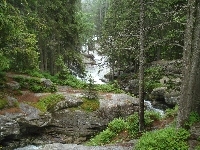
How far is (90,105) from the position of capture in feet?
75.2

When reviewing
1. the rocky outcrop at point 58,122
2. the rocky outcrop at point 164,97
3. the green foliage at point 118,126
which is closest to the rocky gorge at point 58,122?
the rocky outcrop at point 58,122

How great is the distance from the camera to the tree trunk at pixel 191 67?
1212 centimetres

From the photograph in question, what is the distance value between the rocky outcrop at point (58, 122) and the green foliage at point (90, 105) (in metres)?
0.30

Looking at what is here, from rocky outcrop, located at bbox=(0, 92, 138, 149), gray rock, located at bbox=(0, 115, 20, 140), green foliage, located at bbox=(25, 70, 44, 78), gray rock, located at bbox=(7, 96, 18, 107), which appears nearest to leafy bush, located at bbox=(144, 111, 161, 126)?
rocky outcrop, located at bbox=(0, 92, 138, 149)

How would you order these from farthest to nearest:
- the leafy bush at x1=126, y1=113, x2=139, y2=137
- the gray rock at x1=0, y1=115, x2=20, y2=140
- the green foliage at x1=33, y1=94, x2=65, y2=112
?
the green foliage at x1=33, y1=94, x2=65, y2=112
the gray rock at x1=0, y1=115, x2=20, y2=140
the leafy bush at x1=126, y1=113, x2=139, y2=137

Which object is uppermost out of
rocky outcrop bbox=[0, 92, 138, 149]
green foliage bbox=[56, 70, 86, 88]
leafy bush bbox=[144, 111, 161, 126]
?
green foliage bbox=[56, 70, 86, 88]

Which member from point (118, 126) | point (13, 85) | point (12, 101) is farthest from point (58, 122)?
point (118, 126)

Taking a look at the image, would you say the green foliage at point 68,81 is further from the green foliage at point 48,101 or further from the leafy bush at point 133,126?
the leafy bush at point 133,126

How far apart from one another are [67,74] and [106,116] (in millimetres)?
10213

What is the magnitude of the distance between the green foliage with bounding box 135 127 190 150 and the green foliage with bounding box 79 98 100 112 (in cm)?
989

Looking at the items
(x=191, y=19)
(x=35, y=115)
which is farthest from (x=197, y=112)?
(x=35, y=115)

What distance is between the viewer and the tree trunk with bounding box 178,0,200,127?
39.8 ft

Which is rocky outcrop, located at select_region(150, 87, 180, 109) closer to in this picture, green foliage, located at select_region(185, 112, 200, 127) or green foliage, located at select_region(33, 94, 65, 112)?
green foliage, located at select_region(33, 94, 65, 112)

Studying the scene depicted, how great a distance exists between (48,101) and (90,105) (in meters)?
3.28
